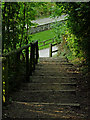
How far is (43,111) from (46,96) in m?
0.94

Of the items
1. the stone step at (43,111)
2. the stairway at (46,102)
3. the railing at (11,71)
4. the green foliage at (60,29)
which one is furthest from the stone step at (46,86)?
the green foliage at (60,29)

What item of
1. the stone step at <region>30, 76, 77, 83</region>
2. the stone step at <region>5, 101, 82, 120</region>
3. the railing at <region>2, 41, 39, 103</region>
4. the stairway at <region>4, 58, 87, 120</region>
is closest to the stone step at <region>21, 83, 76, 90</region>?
the stairway at <region>4, 58, 87, 120</region>

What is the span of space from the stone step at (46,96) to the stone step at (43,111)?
33cm

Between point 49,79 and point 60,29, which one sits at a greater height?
point 60,29

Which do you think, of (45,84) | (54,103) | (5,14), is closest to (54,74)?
(45,84)

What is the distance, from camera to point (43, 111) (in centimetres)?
341

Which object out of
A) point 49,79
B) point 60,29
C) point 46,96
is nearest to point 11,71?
point 46,96

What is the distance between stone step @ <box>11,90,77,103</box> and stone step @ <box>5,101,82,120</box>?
0.33 meters

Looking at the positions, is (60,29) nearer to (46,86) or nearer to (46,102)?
(46,86)

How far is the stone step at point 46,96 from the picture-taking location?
4.12 meters

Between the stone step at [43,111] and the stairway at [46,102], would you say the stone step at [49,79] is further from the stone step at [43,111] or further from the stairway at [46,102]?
the stone step at [43,111]

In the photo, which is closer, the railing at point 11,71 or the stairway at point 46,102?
the stairway at point 46,102

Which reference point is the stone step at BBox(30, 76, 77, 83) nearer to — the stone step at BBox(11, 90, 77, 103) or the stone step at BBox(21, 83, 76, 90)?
the stone step at BBox(21, 83, 76, 90)

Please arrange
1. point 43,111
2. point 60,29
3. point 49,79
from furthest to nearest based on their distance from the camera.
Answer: point 60,29 → point 49,79 → point 43,111
